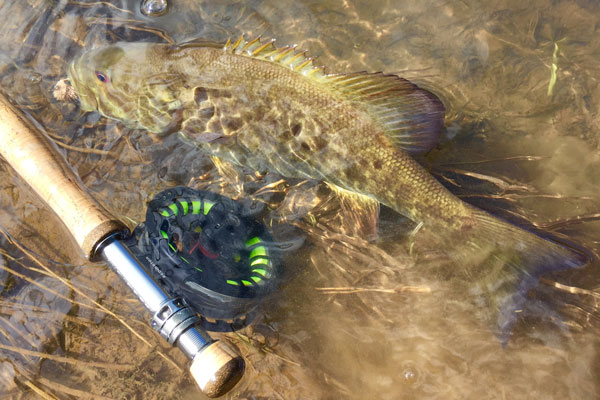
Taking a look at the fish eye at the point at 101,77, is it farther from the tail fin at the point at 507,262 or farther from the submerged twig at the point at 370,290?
the tail fin at the point at 507,262

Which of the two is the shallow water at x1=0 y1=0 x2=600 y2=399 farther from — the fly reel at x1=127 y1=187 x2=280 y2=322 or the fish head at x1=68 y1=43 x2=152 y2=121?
the fish head at x1=68 y1=43 x2=152 y2=121

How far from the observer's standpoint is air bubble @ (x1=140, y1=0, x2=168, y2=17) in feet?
14.9

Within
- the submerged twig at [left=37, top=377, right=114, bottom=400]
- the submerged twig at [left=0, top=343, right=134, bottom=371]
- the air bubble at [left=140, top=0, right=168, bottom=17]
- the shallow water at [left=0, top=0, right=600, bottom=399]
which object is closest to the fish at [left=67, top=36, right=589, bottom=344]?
the shallow water at [left=0, top=0, right=600, bottom=399]

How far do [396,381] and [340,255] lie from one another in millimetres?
1013

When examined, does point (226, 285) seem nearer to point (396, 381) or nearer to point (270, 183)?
point (270, 183)

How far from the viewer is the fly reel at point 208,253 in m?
3.35

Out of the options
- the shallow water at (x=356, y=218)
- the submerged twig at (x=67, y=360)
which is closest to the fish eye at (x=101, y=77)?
the shallow water at (x=356, y=218)

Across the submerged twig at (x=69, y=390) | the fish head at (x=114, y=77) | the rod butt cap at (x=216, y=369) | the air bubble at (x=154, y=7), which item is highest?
the air bubble at (x=154, y=7)

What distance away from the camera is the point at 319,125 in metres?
3.17

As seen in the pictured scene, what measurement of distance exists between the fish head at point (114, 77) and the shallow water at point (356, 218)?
1.19 feet

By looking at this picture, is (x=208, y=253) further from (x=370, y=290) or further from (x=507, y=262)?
(x=507, y=262)

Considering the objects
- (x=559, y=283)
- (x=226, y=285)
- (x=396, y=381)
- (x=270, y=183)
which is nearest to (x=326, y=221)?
(x=270, y=183)

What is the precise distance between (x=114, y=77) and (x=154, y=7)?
1499 millimetres

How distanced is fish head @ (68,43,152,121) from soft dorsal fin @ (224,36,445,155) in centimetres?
147
